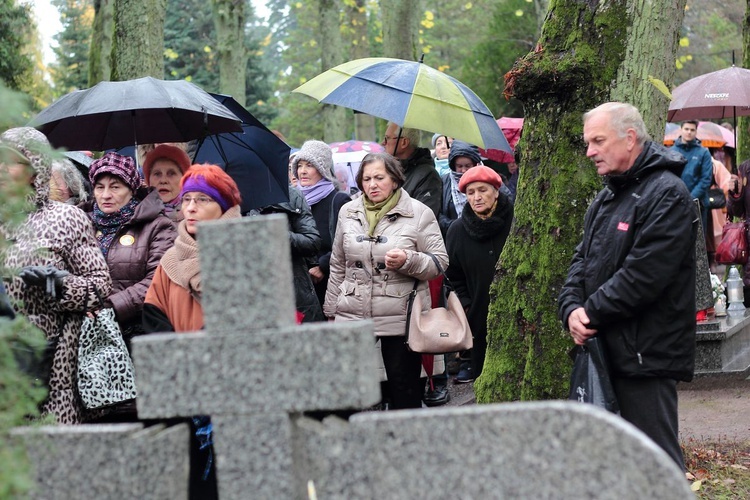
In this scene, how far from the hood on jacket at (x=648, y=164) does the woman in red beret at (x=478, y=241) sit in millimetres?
3281

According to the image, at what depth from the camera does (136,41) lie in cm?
1049

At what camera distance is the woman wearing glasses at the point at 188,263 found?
506cm

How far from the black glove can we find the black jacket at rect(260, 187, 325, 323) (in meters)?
2.36

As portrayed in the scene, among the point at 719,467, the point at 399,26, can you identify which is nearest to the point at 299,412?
the point at 719,467

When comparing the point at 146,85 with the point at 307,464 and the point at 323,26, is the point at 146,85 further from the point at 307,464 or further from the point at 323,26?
the point at 323,26

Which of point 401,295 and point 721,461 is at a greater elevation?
point 401,295

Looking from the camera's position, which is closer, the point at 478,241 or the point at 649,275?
the point at 649,275

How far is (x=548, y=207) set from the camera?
6.32 m

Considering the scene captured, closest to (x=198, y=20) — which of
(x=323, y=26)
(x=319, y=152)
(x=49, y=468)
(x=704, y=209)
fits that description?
(x=323, y=26)

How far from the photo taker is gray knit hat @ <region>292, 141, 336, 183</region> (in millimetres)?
8414

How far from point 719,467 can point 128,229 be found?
3.90m

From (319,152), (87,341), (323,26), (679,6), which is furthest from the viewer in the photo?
(323,26)

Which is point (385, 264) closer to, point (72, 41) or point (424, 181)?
point (424, 181)

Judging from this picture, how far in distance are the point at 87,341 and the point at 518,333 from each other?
2.52m
